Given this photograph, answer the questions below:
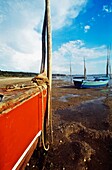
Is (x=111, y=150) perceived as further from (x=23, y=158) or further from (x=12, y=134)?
(x=12, y=134)

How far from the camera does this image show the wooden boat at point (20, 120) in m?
2.53

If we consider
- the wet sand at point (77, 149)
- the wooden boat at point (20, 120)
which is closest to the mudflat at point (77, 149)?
the wet sand at point (77, 149)

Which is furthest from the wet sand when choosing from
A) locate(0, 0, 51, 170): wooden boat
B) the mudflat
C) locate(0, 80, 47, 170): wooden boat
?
locate(0, 80, 47, 170): wooden boat

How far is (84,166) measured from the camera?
180 inches

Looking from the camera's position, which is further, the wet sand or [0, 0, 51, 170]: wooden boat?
the wet sand

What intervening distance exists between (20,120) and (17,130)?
21 centimetres

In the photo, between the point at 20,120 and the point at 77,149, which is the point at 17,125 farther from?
the point at 77,149

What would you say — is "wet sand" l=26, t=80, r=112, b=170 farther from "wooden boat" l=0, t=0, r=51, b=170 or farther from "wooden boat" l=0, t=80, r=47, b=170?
"wooden boat" l=0, t=80, r=47, b=170

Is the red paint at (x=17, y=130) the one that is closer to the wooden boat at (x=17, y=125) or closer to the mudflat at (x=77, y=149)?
the wooden boat at (x=17, y=125)

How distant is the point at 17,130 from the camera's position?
3.01 metres

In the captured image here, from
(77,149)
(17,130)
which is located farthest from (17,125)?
(77,149)

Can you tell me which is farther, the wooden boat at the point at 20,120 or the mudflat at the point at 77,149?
the mudflat at the point at 77,149

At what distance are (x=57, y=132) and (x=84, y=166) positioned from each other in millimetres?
2607

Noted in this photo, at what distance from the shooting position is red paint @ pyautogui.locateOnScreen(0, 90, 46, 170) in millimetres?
2518
